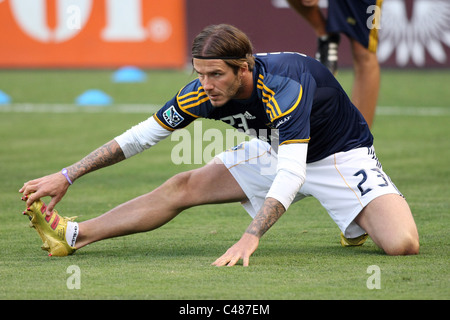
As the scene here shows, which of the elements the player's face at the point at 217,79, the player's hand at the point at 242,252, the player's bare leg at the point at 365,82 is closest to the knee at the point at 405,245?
the player's hand at the point at 242,252

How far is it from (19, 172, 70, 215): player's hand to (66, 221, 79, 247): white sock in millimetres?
193

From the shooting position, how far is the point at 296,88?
409cm

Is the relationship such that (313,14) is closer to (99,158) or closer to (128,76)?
(99,158)

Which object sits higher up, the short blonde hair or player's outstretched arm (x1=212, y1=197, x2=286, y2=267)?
the short blonde hair

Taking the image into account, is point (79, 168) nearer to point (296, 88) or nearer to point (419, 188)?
point (296, 88)

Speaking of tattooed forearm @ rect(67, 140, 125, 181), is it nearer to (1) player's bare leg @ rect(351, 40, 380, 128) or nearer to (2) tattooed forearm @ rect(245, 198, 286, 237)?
(2) tattooed forearm @ rect(245, 198, 286, 237)

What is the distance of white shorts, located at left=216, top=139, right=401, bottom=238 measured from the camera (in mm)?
4504

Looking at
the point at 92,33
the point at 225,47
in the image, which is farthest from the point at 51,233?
the point at 92,33

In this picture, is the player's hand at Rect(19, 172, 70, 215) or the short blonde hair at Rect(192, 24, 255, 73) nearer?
the short blonde hair at Rect(192, 24, 255, 73)

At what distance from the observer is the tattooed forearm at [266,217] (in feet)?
13.0

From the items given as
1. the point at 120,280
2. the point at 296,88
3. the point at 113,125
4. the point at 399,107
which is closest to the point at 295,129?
the point at 296,88

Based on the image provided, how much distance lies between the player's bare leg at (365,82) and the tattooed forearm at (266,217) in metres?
2.36

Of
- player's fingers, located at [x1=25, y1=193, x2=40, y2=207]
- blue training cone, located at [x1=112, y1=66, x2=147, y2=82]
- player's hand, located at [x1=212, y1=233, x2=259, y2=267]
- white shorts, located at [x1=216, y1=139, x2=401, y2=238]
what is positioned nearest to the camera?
player's hand, located at [x1=212, y1=233, x2=259, y2=267]

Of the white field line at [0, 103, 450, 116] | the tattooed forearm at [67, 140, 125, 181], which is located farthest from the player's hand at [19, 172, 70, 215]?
the white field line at [0, 103, 450, 116]
